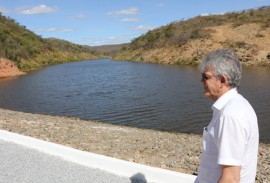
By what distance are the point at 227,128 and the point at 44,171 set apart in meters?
4.38

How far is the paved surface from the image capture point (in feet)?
19.4

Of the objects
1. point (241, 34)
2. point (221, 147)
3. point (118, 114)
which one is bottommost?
point (118, 114)

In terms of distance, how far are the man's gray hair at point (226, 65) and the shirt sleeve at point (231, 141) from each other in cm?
34

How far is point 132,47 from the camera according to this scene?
273 ft

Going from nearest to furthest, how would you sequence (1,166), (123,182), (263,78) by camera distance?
(123,182)
(1,166)
(263,78)

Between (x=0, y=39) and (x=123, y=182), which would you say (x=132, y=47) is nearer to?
(x=0, y=39)

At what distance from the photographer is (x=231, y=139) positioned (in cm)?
267

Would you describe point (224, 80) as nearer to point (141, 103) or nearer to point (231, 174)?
point (231, 174)

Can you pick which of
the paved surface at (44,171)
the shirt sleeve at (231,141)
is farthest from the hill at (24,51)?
the shirt sleeve at (231,141)

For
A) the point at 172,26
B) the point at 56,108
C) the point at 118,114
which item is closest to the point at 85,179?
the point at 118,114

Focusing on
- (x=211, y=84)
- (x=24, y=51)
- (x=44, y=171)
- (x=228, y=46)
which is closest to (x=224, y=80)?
(x=211, y=84)

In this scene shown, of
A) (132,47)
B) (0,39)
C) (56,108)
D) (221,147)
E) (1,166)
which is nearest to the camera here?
(221,147)

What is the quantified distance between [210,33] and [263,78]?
90.0 ft

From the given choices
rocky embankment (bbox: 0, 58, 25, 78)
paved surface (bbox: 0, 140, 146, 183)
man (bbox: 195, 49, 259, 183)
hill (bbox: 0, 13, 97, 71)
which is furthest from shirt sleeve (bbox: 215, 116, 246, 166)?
hill (bbox: 0, 13, 97, 71)
